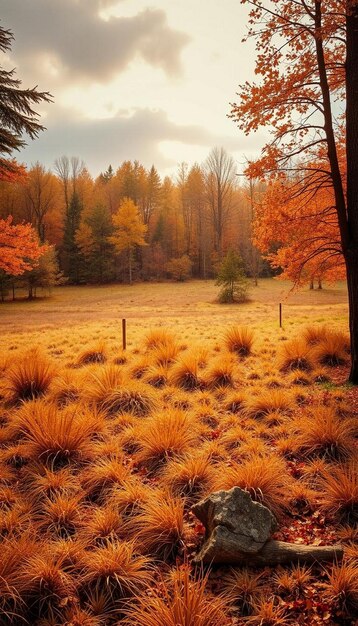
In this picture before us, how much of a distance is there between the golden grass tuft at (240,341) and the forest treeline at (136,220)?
29349 mm

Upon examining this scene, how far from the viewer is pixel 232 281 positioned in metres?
27.0

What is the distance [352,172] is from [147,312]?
55.8ft

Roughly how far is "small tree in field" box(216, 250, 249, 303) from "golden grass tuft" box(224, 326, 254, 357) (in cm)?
1807

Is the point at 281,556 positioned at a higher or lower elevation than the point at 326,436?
lower

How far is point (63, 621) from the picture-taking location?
2350 mm

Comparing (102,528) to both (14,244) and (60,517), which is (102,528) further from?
(14,244)

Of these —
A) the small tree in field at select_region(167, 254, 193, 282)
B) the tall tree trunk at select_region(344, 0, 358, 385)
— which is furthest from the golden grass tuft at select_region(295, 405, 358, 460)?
the small tree in field at select_region(167, 254, 193, 282)

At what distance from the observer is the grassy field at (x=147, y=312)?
1342 cm

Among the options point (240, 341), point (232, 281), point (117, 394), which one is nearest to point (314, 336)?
point (240, 341)

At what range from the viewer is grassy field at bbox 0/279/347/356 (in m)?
13.4

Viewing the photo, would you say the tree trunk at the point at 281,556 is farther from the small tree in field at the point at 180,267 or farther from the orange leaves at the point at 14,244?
the small tree in field at the point at 180,267

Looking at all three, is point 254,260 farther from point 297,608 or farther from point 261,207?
point 297,608

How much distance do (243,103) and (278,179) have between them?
1.56 metres

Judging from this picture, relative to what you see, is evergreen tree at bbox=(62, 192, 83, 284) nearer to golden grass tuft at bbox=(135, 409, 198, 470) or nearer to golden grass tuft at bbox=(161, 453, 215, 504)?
golden grass tuft at bbox=(135, 409, 198, 470)
